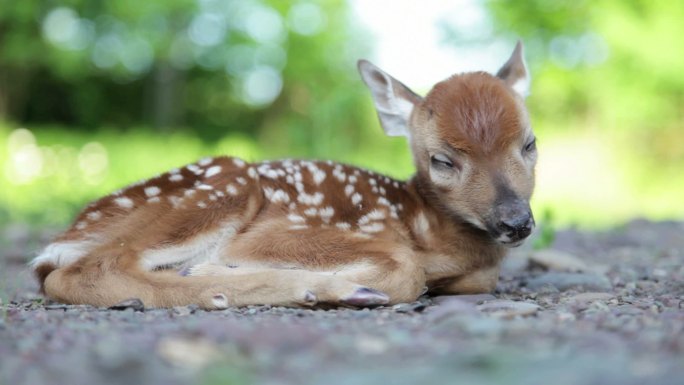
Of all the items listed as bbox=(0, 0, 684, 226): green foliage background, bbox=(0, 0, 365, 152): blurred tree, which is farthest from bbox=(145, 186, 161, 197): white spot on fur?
bbox=(0, 0, 365, 152): blurred tree

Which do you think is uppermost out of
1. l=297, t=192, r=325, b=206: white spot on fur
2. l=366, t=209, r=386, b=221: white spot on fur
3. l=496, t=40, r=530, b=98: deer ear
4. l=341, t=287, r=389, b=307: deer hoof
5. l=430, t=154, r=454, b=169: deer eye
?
l=496, t=40, r=530, b=98: deer ear

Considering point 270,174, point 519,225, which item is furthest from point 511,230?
point 270,174

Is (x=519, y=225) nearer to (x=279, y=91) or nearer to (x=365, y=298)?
(x=365, y=298)

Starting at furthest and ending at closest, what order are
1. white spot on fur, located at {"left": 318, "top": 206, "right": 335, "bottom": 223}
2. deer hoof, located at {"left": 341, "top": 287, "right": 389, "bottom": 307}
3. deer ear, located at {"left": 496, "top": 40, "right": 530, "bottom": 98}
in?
deer ear, located at {"left": 496, "top": 40, "right": 530, "bottom": 98}
white spot on fur, located at {"left": 318, "top": 206, "right": 335, "bottom": 223}
deer hoof, located at {"left": 341, "top": 287, "right": 389, "bottom": 307}

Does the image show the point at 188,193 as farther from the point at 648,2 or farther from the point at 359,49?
the point at 359,49

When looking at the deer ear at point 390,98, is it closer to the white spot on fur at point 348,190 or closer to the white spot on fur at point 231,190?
the white spot on fur at point 348,190

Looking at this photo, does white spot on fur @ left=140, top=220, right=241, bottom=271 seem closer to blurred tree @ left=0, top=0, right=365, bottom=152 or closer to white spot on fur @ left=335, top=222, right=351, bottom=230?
white spot on fur @ left=335, top=222, right=351, bottom=230

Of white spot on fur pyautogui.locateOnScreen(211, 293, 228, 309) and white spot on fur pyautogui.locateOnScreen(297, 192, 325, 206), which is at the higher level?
white spot on fur pyautogui.locateOnScreen(297, 192, 325, 206)

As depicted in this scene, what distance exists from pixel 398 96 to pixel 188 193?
1433 mm

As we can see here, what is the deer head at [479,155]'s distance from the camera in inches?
162

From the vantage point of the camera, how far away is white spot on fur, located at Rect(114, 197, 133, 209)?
437 cm

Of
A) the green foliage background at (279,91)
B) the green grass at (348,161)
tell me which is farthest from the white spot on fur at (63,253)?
the green foliage background at (279,91)

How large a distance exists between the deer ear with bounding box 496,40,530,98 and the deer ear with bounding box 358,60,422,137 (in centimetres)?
61

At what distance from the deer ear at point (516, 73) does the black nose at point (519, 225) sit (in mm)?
1402
